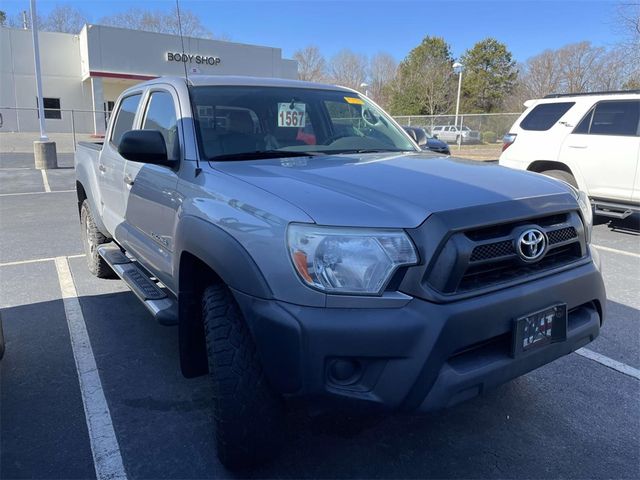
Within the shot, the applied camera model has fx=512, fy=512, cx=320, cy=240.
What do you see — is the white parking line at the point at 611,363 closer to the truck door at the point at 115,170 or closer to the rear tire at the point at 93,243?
the truck door at the point at 115,170

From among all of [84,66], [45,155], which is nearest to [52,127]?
[84,66]

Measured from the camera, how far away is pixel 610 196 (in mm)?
7195

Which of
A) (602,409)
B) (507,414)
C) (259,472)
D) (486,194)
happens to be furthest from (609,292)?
(259,472)

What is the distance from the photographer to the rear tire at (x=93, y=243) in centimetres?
511

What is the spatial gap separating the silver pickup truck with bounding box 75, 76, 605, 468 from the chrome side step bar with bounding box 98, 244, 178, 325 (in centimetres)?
5

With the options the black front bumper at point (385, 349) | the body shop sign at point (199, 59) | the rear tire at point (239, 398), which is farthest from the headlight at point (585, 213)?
the body shop sign at point (199, 59)

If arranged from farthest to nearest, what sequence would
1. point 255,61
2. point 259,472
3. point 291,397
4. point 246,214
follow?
point 255,61 → point 259,472 → point 246,214 → point 291,397

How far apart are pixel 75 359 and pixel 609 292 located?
468 centimetres

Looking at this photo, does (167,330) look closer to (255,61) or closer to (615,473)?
(615,473)

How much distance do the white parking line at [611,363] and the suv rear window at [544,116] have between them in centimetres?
522

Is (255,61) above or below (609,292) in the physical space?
above

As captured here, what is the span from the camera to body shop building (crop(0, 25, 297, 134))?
28556 millimetres

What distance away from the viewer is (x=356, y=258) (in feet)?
6.35

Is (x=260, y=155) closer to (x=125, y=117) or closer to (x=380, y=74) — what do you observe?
(x=125, y=117)
